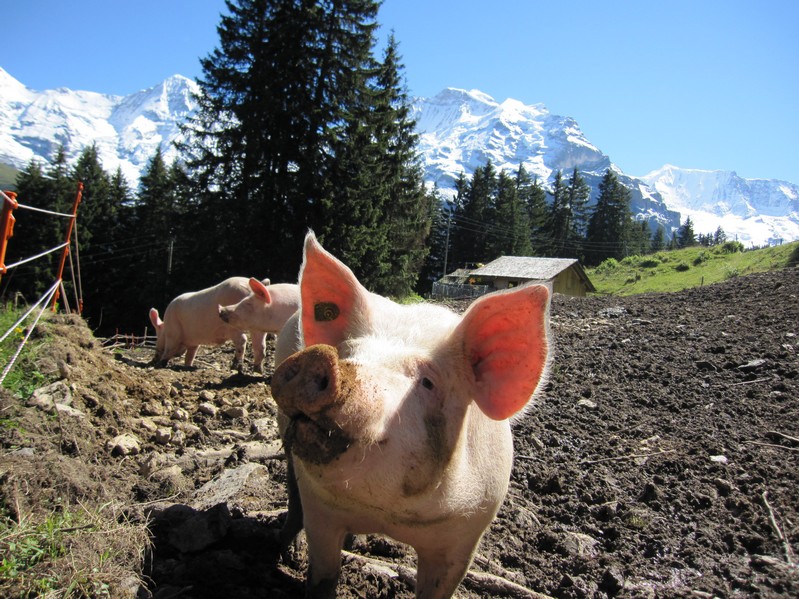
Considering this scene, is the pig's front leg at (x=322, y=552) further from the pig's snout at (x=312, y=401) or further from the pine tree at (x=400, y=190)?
the pine tree at (x=400, y=190)

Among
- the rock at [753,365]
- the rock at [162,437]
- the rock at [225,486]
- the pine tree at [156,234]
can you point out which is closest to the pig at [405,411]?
the rock at [225,486]

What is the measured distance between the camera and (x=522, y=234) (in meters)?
61.1

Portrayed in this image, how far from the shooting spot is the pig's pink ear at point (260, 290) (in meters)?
9.07

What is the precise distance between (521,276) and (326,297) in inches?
1513

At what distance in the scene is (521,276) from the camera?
1563 inches

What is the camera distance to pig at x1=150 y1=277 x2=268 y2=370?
10.8 meters

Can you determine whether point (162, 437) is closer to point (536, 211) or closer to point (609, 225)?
point (536, 211)

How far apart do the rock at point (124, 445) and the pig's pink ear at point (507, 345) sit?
11.1 ft

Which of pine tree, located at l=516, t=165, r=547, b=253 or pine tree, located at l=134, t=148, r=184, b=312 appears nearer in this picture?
pine tree, located at l=134, t=148, r=184, b=312

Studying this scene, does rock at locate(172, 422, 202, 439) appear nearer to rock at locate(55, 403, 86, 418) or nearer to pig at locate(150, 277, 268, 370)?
rock at locate(55, 403, 86, 418)

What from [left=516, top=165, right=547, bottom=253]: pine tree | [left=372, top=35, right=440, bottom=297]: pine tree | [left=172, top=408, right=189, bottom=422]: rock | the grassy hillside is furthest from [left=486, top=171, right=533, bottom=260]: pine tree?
[left=172, top=408, right=189, bottom=422]: rock

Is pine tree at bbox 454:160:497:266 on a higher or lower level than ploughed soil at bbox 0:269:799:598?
higher

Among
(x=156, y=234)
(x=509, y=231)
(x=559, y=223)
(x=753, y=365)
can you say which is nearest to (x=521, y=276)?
(x=509, y=231)

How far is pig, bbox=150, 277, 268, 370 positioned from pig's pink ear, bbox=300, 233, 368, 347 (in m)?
8.25
